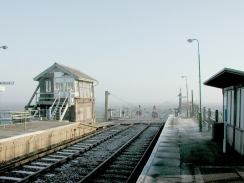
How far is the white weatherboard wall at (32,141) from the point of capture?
487 inches

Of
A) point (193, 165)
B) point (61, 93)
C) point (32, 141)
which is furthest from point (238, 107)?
point (61, 93)

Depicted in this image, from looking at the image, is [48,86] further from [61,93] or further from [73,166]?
[73,166]

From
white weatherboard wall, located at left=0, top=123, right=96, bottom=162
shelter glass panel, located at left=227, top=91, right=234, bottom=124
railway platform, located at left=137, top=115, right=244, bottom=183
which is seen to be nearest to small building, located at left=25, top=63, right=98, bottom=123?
white weatherboard wall, located at left=0, top=123, right=96, bottom=162

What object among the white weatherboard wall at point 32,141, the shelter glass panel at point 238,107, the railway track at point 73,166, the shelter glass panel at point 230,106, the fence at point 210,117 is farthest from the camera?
the fence at point 210,117

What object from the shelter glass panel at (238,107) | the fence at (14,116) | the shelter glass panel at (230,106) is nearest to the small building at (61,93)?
the fence at (14,116)

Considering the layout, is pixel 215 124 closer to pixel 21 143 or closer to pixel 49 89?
pixel 21 143

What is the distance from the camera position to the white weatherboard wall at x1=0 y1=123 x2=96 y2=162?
12367mm

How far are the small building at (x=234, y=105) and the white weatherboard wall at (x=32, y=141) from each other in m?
9.75

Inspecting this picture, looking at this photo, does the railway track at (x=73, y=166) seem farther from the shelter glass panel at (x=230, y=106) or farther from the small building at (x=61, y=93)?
the small building at (x=61, y=93)

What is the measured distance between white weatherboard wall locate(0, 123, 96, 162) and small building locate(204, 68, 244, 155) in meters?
9.75

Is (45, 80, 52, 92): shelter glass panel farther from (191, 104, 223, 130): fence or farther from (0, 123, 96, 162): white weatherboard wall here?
(191, 104, 223, 130): fence

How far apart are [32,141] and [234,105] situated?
10.6 meters

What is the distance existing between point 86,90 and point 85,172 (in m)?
22.0

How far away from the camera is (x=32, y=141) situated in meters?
14.6
